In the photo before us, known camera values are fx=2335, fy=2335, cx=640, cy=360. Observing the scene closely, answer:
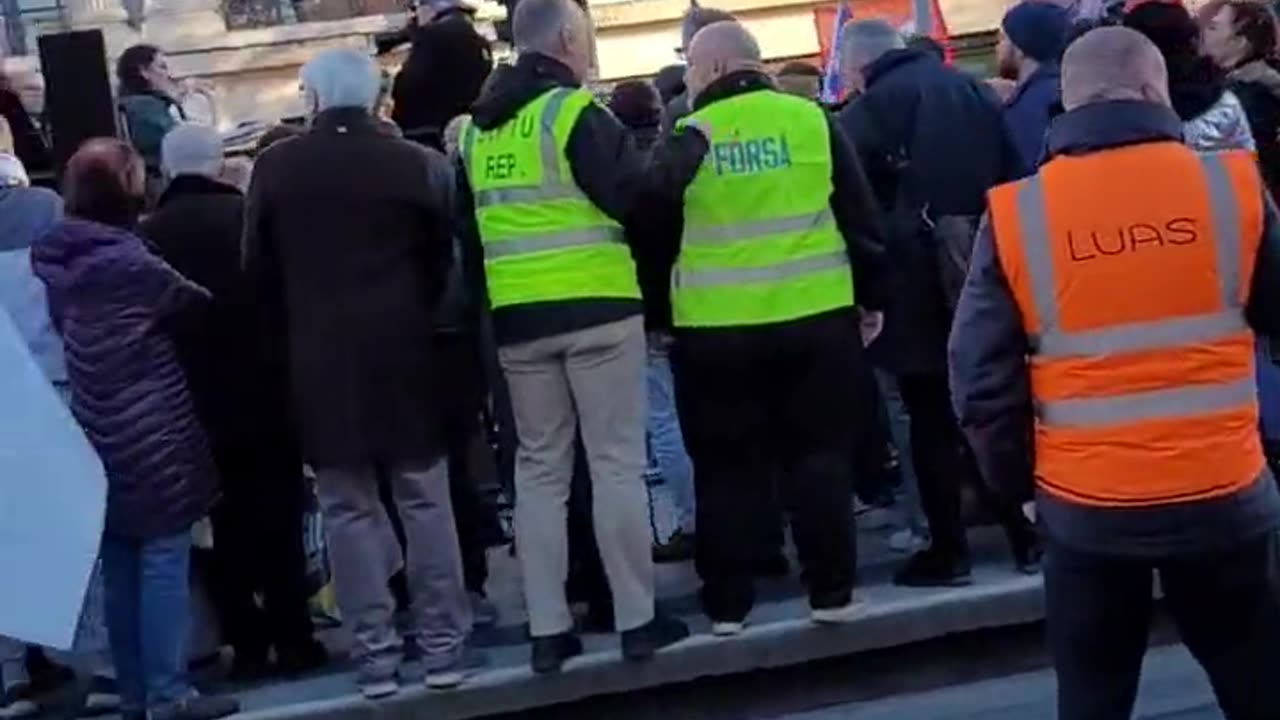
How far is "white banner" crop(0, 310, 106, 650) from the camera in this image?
6.79m

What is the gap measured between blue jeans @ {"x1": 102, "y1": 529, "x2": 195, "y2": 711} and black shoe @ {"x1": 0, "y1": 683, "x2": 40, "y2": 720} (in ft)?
1.60

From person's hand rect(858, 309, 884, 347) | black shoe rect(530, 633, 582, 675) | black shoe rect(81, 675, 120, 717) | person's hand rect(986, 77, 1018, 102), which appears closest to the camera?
black shoe rect(530, 633, 582, 675)

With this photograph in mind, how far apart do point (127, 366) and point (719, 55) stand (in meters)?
1.98

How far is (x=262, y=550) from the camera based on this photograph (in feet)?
24.0

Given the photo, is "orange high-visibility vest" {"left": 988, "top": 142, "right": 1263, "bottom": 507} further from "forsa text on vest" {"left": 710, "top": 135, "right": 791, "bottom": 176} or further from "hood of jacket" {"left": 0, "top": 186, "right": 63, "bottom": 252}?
"hood of jacket" {"left": 0, "top": 186, "right": 63, "bottom": 252}

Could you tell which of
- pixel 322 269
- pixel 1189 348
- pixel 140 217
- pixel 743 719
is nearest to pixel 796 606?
pixel 743 719

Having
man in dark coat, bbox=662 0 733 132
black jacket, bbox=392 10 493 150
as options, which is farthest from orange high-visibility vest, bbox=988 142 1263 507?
black jacket, bbox=392 10 493 150

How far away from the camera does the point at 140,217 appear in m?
7.26

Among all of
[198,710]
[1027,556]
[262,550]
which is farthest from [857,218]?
[198,710]

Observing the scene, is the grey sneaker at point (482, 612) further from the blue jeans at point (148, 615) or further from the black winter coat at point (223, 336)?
the blue jeans at point (148, 615)

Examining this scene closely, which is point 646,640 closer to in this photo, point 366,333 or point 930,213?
point 366,333

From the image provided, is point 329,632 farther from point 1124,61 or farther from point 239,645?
point 1124,61

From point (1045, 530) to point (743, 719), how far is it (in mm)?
2431

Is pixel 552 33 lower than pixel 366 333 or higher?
Result: higher
